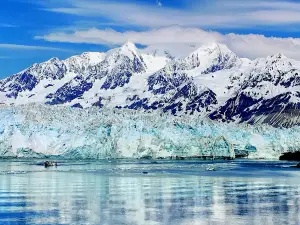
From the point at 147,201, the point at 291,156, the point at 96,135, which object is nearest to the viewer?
the point at 147,201

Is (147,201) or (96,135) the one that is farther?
(96,135)

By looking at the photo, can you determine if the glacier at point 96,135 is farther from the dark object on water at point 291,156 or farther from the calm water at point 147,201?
the calm water at point 147,201

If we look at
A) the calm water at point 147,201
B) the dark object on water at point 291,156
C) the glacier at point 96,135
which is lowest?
the calm water at point 147,201

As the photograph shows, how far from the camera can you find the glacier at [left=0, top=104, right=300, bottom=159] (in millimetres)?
106000

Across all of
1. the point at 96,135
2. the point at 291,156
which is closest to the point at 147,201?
the point at 96,135

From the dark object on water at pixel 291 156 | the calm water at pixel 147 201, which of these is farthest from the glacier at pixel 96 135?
the calm water at pixel 147 201

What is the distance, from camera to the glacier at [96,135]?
106 metres

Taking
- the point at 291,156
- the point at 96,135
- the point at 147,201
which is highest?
the point at 96,135

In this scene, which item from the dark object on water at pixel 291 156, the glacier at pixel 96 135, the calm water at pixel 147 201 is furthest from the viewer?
the dark object on water at pixel 291 156

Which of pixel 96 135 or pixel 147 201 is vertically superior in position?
pixel 96 135

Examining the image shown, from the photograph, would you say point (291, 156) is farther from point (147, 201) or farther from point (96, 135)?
point (147, 201)

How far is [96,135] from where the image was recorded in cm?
10612

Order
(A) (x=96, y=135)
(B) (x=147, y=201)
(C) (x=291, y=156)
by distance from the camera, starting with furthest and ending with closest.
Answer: (C) (x=291, y=156) < (A) (x=96, y=135) < (B) (x=147, y=201)

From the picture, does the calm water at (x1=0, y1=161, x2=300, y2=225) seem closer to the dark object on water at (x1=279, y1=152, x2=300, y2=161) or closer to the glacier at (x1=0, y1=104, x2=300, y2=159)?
the glacier at (x1=0, y1=104, x2=300, y2=159)
